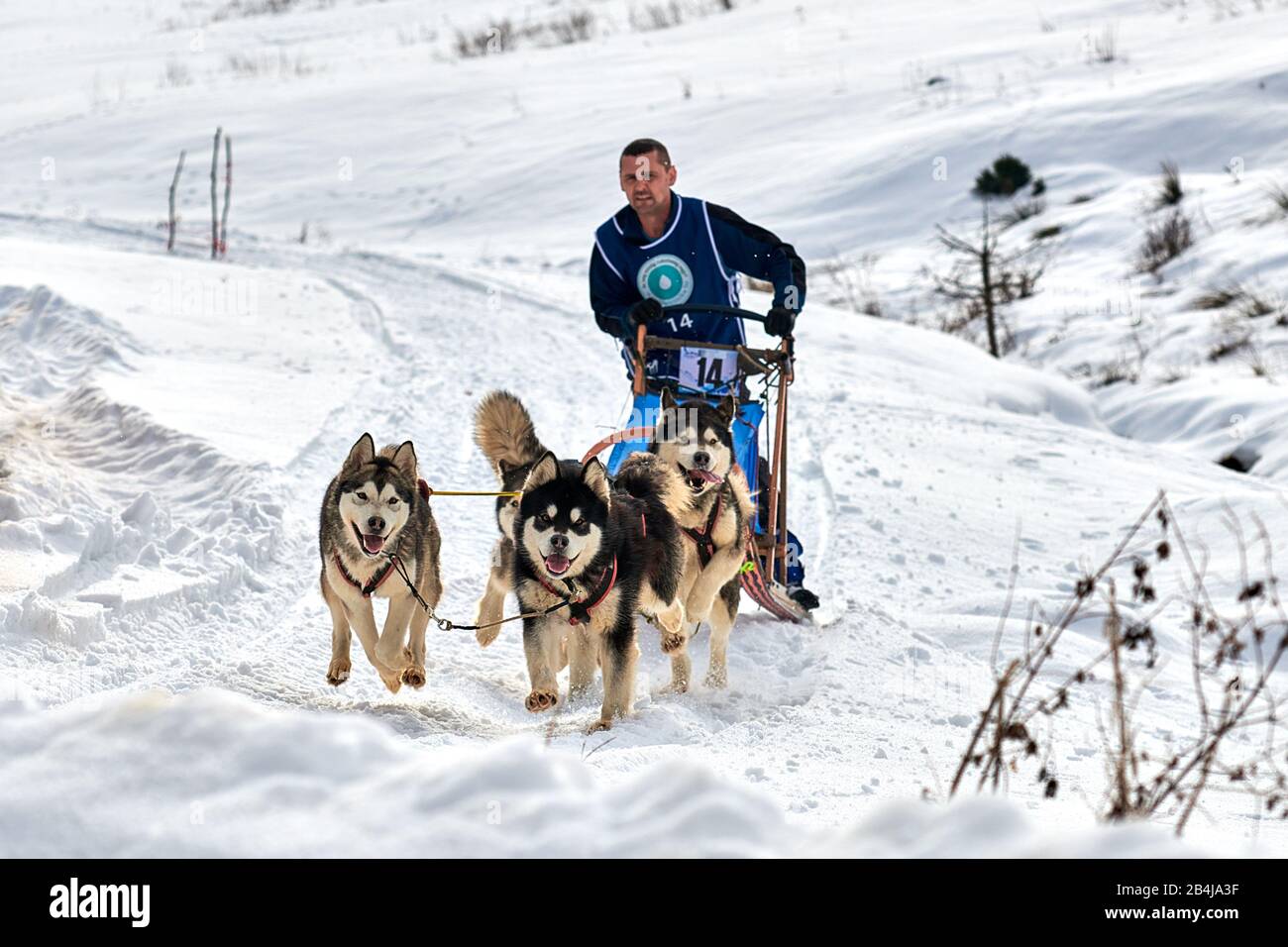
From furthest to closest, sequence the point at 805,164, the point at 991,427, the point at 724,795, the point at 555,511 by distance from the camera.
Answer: the point at 805,164 → the point at 991,427 → the point at 555,511 → the point at 724,795

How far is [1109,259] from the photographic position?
602 inches

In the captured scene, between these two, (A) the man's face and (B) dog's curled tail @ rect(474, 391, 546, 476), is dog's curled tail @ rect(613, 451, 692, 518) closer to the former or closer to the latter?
(B) dog's curled tail @ rect(474, 391, 546, 476)

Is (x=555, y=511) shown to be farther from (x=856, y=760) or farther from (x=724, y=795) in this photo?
(x=724, y=795)

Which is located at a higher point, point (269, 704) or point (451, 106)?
point (451, 106)

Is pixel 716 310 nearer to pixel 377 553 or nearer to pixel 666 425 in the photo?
pixel 666 425

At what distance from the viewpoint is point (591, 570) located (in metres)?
4.27

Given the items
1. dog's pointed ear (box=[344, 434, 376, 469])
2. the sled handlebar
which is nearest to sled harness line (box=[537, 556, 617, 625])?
dog's pointed ear (box=[344, 434, 376, 469])

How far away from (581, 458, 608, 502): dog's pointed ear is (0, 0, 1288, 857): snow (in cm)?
69

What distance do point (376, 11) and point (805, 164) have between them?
18459 millimetres

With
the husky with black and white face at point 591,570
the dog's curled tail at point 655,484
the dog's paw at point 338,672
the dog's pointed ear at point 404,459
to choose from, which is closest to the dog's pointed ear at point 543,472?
the husky with black and white face at point 591,570

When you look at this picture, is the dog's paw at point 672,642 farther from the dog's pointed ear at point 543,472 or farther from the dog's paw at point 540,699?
the dog's pointed ear at point 543,472

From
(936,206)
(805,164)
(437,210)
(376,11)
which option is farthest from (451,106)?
(376,11)

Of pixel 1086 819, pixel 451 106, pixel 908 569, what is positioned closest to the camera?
pixel 1086 819

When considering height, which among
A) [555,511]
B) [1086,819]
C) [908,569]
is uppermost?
[555,511]
